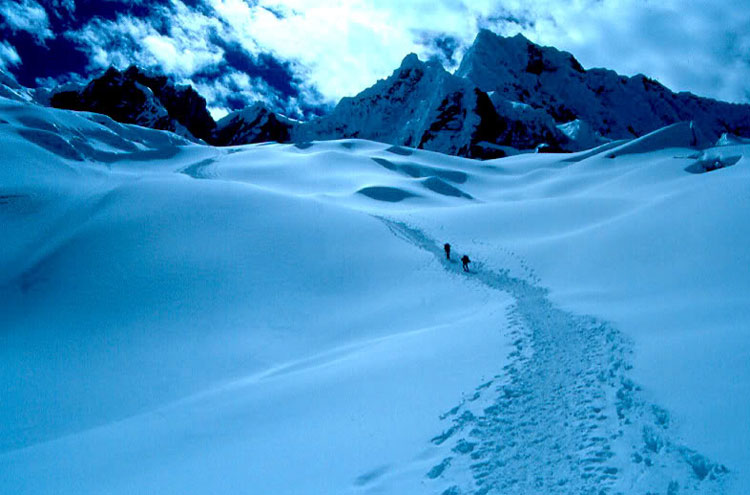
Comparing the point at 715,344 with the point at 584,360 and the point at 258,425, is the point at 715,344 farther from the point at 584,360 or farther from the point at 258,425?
the point at 258,425

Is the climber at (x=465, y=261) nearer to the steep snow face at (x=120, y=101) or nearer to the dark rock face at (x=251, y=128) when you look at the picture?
the steep snow face at (x=120, y=101)

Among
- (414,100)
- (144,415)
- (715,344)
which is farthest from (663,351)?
(414,100)

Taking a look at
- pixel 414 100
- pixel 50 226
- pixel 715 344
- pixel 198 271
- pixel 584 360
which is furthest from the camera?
pixel 414 100

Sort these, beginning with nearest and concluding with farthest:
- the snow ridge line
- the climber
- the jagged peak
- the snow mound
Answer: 1. the snow ridge line
2. the climber
3. the snow mound
4. the jagged peak

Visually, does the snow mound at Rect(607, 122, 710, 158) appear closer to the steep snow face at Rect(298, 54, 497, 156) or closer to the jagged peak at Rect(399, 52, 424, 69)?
the steep snow face at Rect(298, 54, 497, 156)

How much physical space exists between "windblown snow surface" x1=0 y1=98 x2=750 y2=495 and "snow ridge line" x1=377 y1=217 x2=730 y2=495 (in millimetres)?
32

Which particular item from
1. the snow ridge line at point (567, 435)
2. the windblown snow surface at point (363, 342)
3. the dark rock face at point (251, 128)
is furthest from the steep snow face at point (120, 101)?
the snow ridge line at point (567, 435)

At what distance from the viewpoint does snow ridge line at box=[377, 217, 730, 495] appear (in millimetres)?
5605

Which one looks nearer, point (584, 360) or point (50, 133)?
point (584, 360)

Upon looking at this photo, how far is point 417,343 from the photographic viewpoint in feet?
38.7

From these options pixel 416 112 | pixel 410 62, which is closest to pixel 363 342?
pixel 416 112

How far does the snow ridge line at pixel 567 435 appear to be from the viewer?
561 centimetres

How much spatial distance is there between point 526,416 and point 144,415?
31.1 ft

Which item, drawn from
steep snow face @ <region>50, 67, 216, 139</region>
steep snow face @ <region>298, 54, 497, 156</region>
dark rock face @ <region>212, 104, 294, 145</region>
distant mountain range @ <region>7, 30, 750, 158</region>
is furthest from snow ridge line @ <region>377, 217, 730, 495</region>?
dark rock face @ <region>212, 104, 294, 145</region>
